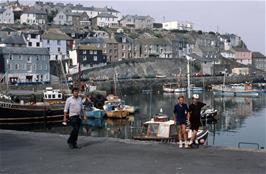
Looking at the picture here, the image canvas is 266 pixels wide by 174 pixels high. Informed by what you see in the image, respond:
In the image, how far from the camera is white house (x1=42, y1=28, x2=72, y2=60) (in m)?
103

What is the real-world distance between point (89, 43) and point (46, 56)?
27.4 meters

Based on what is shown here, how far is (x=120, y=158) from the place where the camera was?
10648 mm

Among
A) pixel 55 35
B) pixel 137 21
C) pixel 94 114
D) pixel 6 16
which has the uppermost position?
pixel 137 21

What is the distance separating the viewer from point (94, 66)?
10588 centimetres

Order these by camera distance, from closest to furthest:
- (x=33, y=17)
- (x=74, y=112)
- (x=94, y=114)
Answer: (x=74, y=112) < (x=94, y=114) < (x=33, y=17)

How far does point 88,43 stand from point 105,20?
159 ft

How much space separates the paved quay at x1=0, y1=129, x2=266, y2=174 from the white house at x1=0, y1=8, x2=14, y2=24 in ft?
431

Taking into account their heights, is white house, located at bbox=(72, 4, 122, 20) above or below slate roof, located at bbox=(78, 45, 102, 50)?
above

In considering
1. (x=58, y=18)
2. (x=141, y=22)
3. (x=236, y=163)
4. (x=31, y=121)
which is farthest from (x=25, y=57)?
(x=141, y=22)

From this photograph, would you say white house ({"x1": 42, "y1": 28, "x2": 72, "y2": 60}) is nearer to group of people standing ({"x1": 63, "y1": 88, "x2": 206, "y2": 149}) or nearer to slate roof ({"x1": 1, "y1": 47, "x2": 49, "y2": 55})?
slate roof ({"x1": 1, "y1": 47, "x2": 49, "y2": 55})

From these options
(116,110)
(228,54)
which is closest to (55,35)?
(116,110)

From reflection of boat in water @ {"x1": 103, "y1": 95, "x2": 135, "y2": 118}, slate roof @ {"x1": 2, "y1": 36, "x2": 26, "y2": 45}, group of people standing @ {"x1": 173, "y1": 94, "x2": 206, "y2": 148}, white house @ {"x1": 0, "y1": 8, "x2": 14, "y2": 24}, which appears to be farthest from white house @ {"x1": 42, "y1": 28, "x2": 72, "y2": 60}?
group of people standing @ {"x1": 173, "y1": 94, "x2": 206, "y2": 148}

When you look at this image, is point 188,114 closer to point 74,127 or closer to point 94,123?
point 74,127

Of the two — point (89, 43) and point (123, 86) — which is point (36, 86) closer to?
point (123, 86)
